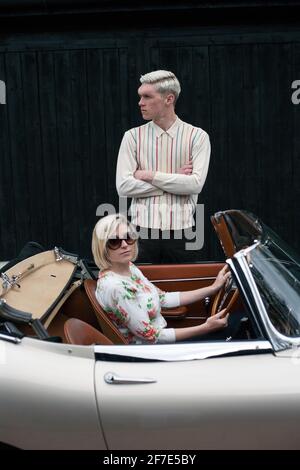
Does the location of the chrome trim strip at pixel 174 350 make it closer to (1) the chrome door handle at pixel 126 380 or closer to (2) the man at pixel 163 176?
(1) the chrome door handle at pixel 126 380

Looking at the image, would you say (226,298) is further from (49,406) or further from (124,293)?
(49,406)

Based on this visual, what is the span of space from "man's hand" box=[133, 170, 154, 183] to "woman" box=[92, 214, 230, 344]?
911 millimetres

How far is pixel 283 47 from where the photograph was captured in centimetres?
655

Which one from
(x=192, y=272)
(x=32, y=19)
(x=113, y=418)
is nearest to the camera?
(x=113, y=418)

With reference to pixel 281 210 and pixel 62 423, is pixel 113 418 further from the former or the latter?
pixel 281 210

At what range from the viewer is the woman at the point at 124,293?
113 inches

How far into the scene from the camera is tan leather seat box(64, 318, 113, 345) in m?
2.69

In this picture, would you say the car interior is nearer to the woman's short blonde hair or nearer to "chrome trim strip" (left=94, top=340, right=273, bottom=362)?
"chrome trim strip" (left=94, top=340, right=273, bottom=362)

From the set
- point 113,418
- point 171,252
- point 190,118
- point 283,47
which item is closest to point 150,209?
point 171,252

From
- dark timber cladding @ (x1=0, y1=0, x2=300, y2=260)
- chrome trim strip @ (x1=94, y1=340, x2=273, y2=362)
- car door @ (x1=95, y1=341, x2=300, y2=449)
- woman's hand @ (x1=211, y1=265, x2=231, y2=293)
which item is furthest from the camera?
dark timber cladding @ (x1=0, y1=0, x2=300, y2=260)

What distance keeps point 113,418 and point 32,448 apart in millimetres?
336
